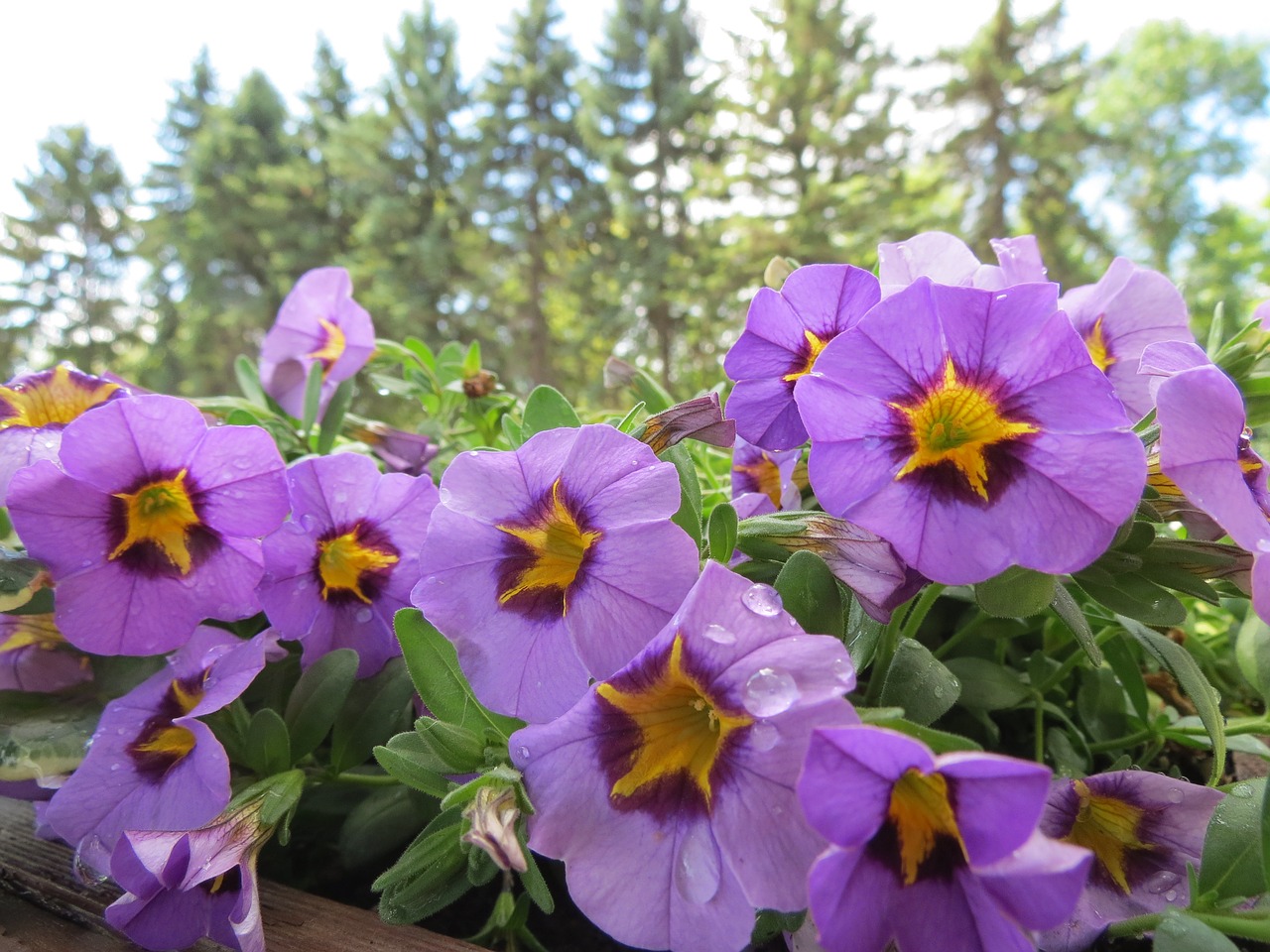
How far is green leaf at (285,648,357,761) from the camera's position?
1.56 feet

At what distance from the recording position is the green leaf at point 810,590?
1.20 ft

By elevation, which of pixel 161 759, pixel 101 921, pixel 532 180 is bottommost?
pixel 101 921

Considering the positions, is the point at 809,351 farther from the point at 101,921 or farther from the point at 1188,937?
the point at 101,921

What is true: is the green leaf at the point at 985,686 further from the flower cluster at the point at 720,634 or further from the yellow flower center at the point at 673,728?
the yellow flower center at the point at 673,728

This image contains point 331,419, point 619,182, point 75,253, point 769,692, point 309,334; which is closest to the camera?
point 769,692

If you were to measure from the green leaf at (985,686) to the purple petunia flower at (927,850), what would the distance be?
0.67ft

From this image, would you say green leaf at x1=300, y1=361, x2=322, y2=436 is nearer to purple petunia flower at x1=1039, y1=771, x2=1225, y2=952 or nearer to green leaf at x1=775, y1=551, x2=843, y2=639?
green leaf at x1=775, y1=551, x2=843, y2=639

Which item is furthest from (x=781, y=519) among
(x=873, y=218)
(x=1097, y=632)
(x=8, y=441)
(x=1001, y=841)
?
(x=873, y=218)

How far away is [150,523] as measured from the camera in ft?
1.61

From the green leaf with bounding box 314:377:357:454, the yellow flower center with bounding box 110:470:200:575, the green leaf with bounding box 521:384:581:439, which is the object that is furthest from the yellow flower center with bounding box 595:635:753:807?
the green leaf with bounding box 314:377:357:454

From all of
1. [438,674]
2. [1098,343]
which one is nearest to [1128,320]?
[1098,343]

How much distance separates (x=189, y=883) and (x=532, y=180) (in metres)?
10.4

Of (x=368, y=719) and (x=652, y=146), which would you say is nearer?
(x=368, y=719)

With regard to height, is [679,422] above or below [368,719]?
above
